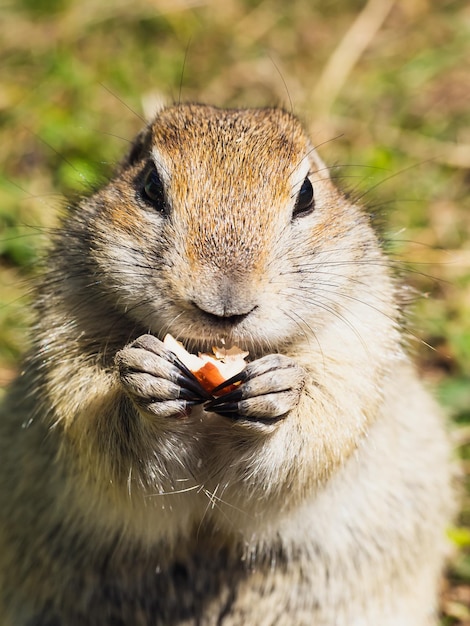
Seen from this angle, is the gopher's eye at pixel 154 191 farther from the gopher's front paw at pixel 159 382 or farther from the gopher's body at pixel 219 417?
the gopher's front paw at pixel 159 382

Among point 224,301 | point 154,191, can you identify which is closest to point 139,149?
point 154,191

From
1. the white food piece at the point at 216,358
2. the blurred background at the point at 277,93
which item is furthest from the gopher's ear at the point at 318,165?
the blurred background at the point at 277,93

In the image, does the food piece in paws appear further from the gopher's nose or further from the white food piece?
the gopher's nose

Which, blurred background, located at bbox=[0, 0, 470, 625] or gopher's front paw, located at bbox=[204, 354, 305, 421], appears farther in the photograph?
blurred background, located at bbox=[0, 0, 470, 625]

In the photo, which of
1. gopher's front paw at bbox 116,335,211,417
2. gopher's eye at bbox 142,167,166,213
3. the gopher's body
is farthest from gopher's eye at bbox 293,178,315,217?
gopher's front paw at bbox 116,335,211,417

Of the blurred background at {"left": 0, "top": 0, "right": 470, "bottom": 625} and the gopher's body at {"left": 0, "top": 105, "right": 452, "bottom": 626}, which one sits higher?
the blurred background at {"left": 0, "top": 0, "right": 470, "bottom": 625}

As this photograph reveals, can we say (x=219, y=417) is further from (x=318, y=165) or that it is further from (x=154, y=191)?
(x=318, y=165)

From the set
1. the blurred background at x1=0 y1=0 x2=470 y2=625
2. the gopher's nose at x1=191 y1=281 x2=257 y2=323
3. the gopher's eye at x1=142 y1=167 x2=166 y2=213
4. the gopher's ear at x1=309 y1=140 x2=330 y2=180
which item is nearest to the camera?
the gopher's nose at x1=191 y1=281 x2=257 y2=323

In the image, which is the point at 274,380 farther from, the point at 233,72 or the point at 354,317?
the point at 233,72

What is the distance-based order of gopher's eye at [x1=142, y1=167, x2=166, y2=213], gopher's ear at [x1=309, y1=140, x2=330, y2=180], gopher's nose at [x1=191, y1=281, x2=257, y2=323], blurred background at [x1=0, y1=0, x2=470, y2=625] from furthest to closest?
blurred background at [x1=0, y1=0, x2=470, y2=625]
gopher's ear at [x1=309, y1=140, x2=330, y2=180]
gopher's eye at [x1=142, y1=167, x2=166, y2=213]
gopher's nose at [x1=191, y1=281, x2=257, y2=323]
